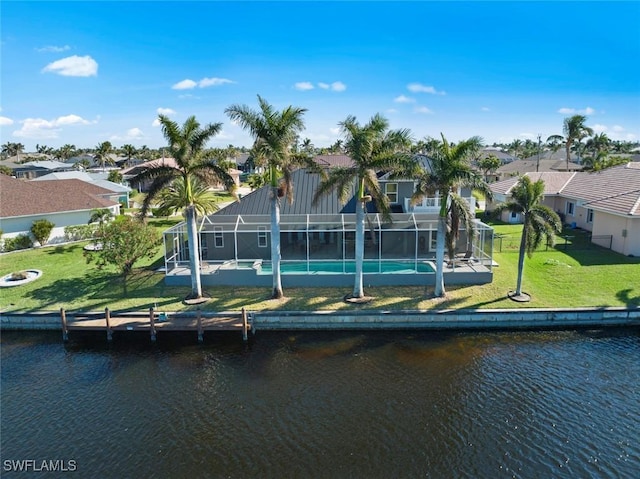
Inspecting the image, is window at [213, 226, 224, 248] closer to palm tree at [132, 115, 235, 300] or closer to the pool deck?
palm tree at [132, 115, 235, 300]

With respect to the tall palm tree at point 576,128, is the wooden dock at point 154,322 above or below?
below

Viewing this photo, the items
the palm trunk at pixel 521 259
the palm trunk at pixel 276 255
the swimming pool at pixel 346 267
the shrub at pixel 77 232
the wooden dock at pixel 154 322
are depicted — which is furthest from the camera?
the shrub at pixel 77 232

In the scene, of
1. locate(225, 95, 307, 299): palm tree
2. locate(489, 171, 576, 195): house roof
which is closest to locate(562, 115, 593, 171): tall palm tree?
locate(489, 171, 576, 195): house roof

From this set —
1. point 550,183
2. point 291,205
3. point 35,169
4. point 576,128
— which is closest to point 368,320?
point 291,205

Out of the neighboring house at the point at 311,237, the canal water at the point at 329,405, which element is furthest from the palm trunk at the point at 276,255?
the canal water at the point at 329,405

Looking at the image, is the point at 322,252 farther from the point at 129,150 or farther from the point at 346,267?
the point at 129,150

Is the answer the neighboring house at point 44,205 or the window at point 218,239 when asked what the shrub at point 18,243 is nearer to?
the neighboring house at point 44,205
